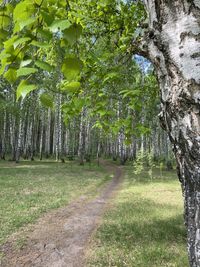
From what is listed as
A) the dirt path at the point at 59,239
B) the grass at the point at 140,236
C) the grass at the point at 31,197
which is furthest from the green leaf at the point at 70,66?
the grass at the point at 31,197

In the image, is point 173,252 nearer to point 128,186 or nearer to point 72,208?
point 72,208

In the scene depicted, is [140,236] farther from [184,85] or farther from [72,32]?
[72,32]

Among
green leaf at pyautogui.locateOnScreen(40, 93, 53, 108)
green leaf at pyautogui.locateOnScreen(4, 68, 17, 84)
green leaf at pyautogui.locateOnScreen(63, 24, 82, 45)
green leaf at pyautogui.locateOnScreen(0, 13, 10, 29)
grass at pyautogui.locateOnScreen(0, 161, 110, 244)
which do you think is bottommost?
grass at pyautogui.locateOnScreen(0, 161, 110, 244)

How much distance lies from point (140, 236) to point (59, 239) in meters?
2.24

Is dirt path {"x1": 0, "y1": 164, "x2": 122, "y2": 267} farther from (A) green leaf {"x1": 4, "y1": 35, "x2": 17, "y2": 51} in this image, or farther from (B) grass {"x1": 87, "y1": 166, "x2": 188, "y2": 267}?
(A) green leaf {"x1": 4, "y1": 35, "x2": 17, "y2": 51}

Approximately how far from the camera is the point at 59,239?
8.55 m

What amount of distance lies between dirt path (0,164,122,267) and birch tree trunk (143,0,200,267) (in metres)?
5.99

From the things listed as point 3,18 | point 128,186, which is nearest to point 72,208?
point 128,186

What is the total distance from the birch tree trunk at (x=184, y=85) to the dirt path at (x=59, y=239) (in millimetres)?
5989

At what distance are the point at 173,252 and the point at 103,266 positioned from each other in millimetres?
1950

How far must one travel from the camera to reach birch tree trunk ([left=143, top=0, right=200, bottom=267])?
1460 mm

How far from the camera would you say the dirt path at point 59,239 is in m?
7.08

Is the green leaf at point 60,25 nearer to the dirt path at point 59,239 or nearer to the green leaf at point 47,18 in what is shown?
the green leaf at point 47,18

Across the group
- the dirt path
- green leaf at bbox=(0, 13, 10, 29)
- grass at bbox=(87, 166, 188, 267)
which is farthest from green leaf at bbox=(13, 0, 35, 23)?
the dirt path
